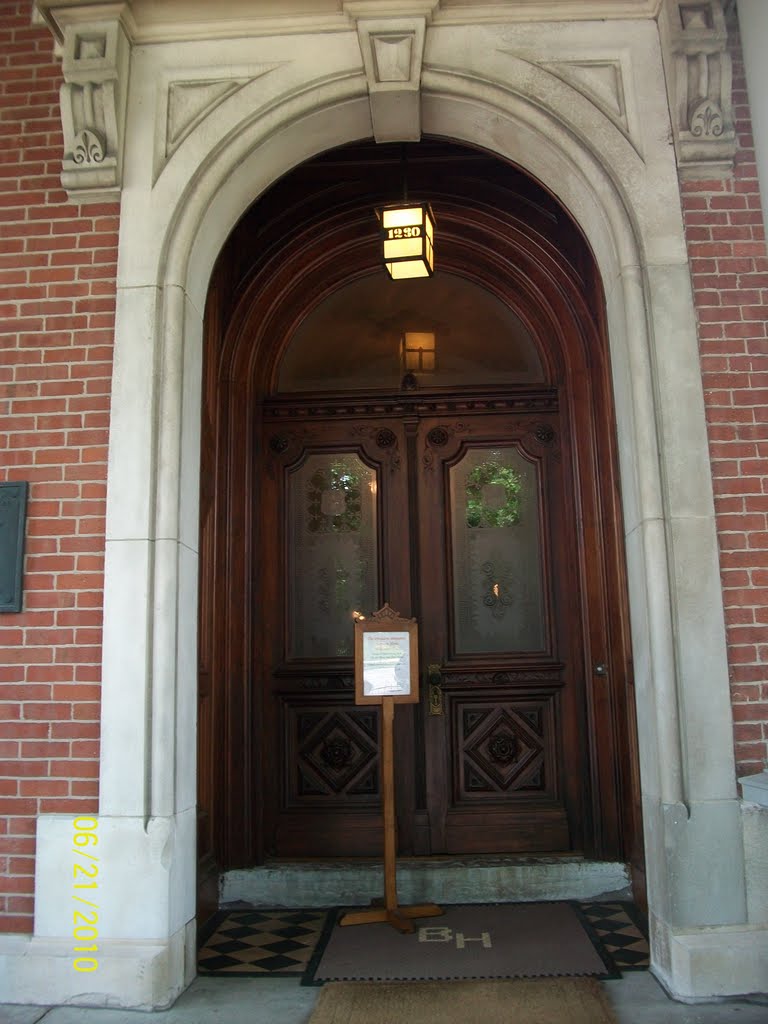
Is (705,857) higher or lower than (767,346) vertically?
lower

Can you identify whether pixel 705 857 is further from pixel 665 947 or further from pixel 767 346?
pixel 767 346

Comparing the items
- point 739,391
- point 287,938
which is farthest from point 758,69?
point 287,938

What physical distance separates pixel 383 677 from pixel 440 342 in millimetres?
2308

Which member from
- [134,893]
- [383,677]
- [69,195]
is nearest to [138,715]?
[134,893]

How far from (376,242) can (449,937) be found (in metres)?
4.20

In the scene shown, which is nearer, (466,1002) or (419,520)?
(466,1002)

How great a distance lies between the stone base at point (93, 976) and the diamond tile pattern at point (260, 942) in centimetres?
50

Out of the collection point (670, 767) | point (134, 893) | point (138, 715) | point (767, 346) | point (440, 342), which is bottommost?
point (134, 893)

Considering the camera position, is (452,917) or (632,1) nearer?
(632,1)

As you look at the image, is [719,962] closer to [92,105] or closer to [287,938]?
[287,938]

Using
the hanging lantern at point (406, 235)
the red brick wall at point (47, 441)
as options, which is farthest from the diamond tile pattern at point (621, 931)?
the hanging lantern at point (406, 235)

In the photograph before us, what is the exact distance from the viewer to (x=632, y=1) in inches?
160

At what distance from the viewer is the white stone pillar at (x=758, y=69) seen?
3779mm

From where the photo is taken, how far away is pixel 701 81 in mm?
3887
